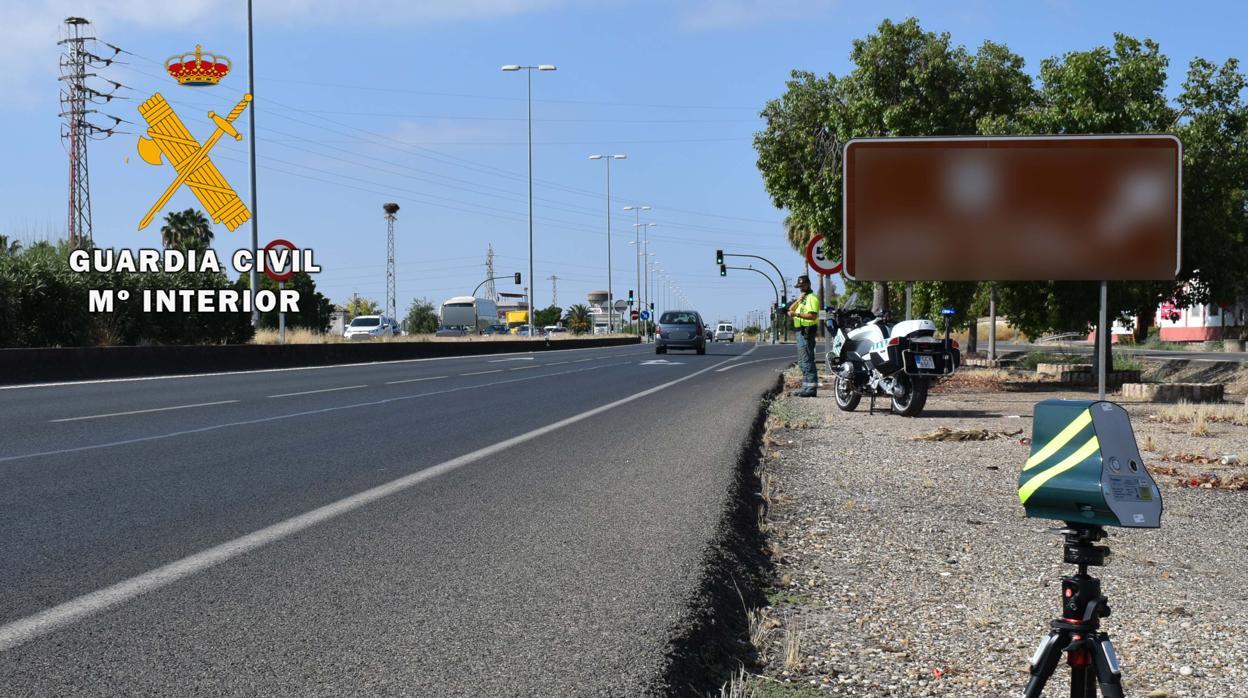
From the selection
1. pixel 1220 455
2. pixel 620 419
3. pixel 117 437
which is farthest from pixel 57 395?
pixel 1220 455

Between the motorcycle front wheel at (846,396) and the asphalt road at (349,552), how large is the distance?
10.1 feet

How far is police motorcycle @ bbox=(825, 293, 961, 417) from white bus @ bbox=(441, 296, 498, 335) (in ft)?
239

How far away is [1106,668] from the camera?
232cm

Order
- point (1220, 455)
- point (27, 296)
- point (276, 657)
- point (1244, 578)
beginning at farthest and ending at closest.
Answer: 1. point (27, 296)
2. point (1220, 455)
3. point (1244, 578)
4. point (276, 657)

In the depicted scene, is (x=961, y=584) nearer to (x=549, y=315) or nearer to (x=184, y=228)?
(x=184, y=228)

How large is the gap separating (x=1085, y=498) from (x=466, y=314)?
87009mm

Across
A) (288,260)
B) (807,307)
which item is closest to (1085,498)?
(807,307)

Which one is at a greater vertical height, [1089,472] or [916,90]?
[916,90]

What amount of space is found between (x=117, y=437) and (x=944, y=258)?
362 inches

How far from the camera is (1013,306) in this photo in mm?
19922

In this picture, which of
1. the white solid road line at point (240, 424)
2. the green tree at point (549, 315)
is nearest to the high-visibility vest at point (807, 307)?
the white solid road line at point (240, 424)

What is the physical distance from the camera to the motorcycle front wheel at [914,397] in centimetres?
1348

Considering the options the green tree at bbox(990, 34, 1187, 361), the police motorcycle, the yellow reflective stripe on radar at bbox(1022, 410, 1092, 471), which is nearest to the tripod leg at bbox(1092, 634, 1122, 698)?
the yellow reflective stripe on radar at bbox(1022, 410, 1092, 471)

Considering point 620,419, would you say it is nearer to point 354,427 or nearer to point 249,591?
point 354,427
